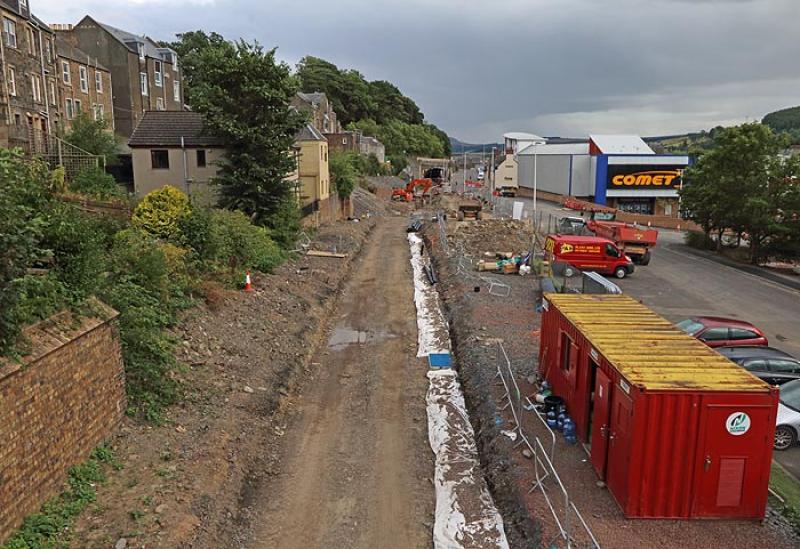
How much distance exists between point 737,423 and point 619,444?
1903mm

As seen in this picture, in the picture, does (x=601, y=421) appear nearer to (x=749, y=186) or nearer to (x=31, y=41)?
(x=749, y=186)

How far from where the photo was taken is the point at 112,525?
34.8 ft

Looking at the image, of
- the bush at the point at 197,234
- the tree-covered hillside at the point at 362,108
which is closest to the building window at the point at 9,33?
the bush at the point at 197,234

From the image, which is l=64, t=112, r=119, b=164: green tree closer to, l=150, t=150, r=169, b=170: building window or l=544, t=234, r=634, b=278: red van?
l=150, t=150, r=169, b=170: building window

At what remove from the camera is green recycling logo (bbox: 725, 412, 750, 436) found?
424 inches

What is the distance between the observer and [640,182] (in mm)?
77562

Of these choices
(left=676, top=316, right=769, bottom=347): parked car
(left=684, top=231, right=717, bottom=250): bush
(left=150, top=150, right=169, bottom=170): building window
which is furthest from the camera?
(left=684, top=231, right=717, bottom=250): bush

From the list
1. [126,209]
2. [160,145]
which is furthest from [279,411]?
[160,145]

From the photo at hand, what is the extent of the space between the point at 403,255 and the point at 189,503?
32878 millimetres

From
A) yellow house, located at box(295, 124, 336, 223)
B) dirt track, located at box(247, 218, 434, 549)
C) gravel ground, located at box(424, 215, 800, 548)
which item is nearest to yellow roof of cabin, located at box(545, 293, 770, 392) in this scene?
gravel ground, located at box(424, 215, 800, 548)

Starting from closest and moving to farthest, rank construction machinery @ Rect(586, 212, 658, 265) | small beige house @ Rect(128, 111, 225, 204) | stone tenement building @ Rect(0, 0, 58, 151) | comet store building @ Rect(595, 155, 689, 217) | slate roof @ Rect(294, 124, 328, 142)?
small beige house @ Rect(128, 111, 225, 204) < stone tenement building @ Rect(0, 0, 58, 151) < construction machinery @ Rect(586, 212, 658, 265) < slate roof @ Rect(294, 124, 328, 142) < comet store building @ Rect(595, 155, 689, 217)

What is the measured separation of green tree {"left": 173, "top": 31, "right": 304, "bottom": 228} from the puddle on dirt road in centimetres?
1021

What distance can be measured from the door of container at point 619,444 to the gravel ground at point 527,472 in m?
0.32

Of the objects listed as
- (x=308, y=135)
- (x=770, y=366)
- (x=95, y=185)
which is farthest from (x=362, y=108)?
(x=770, y=366)
